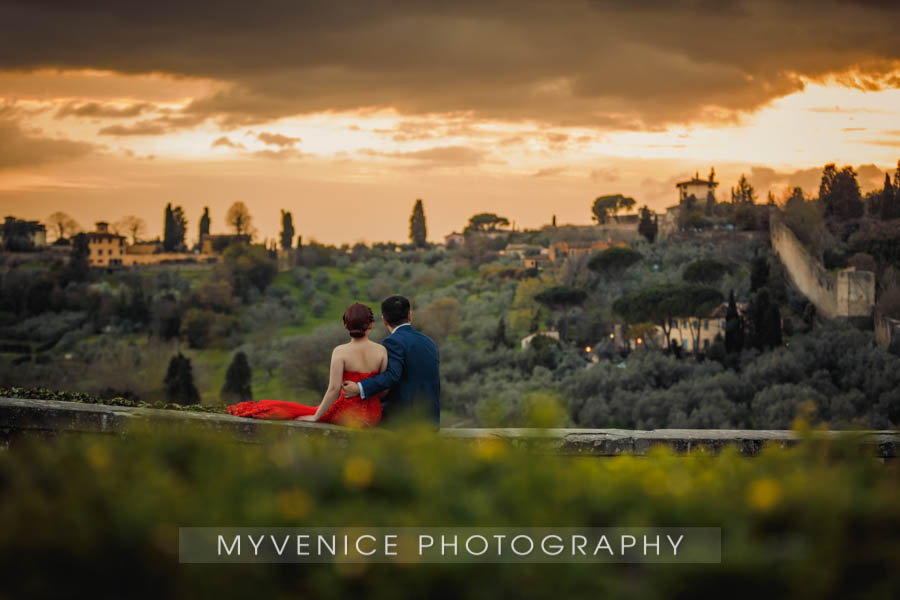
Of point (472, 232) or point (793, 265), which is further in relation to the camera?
point (472, 232)

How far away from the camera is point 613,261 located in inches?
2007

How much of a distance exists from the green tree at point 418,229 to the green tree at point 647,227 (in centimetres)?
2472

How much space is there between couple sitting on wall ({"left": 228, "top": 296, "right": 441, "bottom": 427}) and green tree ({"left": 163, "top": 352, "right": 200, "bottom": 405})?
29642 millimetres

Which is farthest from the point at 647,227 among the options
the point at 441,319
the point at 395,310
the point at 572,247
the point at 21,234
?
the point at 395,310

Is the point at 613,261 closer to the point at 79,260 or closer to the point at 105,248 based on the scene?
the point at 79,260

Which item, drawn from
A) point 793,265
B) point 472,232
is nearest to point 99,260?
point 472,232

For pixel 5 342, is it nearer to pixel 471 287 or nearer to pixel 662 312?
pixel 471 287

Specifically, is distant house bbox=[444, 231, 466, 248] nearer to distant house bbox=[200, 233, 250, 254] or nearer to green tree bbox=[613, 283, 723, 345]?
distant house bbox=[200, 233, 250, 254]

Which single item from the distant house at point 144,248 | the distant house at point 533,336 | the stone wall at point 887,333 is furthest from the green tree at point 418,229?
the stone wall at point 887,333

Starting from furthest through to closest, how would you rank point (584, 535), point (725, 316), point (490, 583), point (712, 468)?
point (725, 316) → point (712, 468) → point (584, 535) → point (490, 583)

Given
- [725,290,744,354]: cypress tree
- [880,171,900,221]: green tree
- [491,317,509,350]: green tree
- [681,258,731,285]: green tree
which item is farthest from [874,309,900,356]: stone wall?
[491,317,509,350]: green tree

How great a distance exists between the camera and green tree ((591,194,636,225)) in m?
87.8

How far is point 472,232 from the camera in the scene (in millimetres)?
92250

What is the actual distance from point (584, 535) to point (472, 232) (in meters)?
91.1
